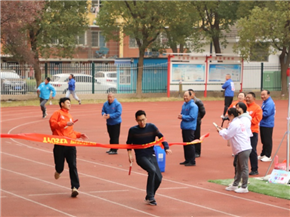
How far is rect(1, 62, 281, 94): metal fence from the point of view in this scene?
31.5 metres

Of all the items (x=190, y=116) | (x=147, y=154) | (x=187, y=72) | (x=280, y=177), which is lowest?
(x=280, y=177)

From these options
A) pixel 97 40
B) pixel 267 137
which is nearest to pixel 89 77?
pixel 267 137

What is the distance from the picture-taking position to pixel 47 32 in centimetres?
3369

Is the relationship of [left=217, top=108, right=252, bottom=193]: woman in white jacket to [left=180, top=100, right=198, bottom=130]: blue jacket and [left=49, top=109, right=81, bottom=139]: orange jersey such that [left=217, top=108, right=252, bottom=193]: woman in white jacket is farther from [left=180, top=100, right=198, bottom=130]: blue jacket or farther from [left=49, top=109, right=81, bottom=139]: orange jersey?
[left=49, top=109, right=81, bottom=139]: orange jersey

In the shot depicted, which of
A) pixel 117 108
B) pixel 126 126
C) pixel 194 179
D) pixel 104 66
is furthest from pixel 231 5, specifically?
pixel 194 179

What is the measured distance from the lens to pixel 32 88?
3278 cm

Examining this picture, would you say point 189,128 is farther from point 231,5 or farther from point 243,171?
point 231,5

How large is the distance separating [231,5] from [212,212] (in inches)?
1331

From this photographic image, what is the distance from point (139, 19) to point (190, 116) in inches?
847

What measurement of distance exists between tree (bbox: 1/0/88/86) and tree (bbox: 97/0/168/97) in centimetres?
214

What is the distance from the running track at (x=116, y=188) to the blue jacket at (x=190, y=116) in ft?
3.30

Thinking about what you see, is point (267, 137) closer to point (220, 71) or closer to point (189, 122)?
point (189, 122)

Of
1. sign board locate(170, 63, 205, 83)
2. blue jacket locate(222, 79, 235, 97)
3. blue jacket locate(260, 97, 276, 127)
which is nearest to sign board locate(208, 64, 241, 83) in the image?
sign board locate(170, 63, 205, 83)

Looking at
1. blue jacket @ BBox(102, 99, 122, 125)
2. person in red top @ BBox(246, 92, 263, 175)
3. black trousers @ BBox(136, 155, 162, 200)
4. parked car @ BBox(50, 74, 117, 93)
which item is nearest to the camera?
black trousers @ BBox(136, 155, 162, 200)
